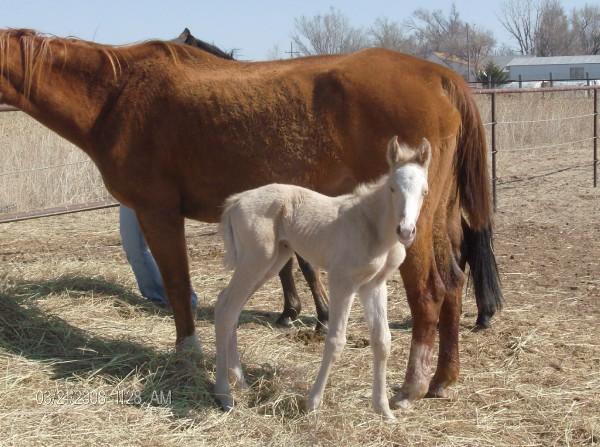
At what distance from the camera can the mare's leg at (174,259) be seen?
14.7ft

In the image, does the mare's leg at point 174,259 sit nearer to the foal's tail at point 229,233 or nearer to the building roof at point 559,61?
the foal's tail at point 229,233

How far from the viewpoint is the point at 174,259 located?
451 centimetres

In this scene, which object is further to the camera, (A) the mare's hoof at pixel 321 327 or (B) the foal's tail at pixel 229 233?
(A) the mare's hoof at pixel 321 327

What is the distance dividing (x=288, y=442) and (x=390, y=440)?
477 millimetres

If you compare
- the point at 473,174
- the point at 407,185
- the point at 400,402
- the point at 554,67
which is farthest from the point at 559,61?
the point at 407,185

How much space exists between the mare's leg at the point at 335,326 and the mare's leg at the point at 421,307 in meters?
0.51

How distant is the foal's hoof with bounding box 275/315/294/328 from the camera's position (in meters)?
5.50

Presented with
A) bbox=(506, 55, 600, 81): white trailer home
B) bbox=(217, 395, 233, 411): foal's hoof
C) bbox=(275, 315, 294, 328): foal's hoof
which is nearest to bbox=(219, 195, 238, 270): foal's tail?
bbox=(217, 395, 233, 411): foal's hoof

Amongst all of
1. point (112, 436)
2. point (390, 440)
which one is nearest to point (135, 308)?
point (112, 436)

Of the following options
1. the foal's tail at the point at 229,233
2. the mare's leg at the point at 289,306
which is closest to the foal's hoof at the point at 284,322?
the mare's leg at the point at 289,306

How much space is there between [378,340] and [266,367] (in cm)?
90

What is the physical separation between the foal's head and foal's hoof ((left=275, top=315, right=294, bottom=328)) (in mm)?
2296

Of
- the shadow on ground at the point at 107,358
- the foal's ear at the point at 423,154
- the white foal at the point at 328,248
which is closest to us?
the foal's ear at the point at 423,154

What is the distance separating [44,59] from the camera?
4.64 metres
